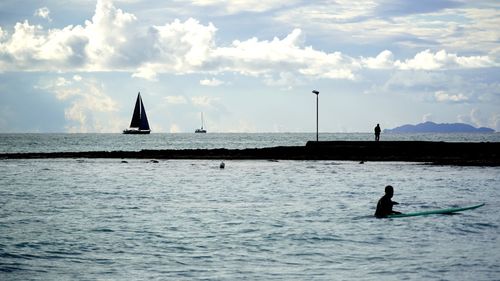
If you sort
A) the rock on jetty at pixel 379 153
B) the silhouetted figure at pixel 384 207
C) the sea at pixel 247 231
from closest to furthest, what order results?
the sea at pixel 247 231 → the silhouetted figure at pixel 384 207 → the rock on jetty at pixel 379 153

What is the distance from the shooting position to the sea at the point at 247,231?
58.3 feet

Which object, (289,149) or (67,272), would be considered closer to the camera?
(67,272)

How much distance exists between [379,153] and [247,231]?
2068 inches

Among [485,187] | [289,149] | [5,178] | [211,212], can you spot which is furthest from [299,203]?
[289,149]

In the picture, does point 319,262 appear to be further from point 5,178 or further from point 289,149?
point 289,149

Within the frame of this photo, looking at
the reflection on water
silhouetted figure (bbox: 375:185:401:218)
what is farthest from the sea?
silhouetted figure (bbox: 375:185:401:218)

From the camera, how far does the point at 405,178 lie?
50188mm

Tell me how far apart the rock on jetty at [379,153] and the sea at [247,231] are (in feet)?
65.7

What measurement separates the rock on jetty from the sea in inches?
788

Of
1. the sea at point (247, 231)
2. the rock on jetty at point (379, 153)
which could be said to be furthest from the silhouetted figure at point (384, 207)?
the rock on jetty at point (379, 153)

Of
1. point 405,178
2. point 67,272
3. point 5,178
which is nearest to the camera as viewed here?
point 67,272

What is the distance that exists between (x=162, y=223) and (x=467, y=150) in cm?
5136

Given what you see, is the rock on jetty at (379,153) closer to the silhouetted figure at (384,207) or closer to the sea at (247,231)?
the sea at (247,231)

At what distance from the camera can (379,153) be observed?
2955 inches
